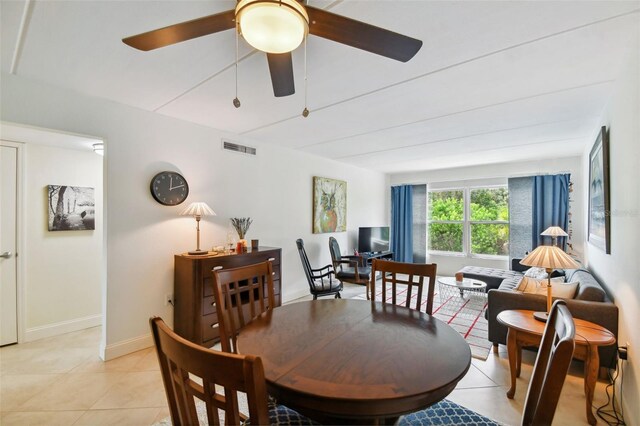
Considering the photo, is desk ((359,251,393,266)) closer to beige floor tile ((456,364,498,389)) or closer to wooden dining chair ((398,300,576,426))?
beige floor tile ((456,364,498,389))

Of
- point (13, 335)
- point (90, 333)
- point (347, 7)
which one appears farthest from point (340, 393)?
point (13, 335)

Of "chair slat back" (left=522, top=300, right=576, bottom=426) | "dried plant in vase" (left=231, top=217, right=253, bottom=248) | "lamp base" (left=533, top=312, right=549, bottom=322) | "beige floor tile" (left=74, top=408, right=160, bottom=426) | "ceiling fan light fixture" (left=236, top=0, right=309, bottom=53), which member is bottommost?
"beige floor tile" (left=74, top=408, right=160, bottom=426)

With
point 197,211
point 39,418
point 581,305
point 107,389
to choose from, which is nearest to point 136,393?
point 107,389

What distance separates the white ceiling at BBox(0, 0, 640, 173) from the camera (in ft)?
4.79

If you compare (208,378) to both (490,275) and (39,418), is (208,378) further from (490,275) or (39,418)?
(490,275)

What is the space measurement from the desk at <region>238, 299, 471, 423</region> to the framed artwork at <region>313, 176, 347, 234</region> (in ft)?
10.5

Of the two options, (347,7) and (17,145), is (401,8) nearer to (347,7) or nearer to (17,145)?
(347,7)

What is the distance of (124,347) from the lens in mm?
2668

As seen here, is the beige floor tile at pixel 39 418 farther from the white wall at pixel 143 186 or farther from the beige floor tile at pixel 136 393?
the white wall at pixel 143 186

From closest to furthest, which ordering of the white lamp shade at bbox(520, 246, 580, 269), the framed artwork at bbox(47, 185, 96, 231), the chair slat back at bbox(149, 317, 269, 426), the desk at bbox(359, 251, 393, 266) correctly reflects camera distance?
the chair slat back at bbox(149, 317, 269, 426)
the white lamp shade at bbox(520, 246, 580, 269)
the framed artwork at bbox(47, 185, 96, 231)
the desk at bbox(359, 251, 393, 266)

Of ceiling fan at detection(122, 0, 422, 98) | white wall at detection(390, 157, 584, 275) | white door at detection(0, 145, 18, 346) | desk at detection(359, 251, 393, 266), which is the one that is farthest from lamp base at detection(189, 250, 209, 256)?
white wall at detection(390, 157, 584, 275)

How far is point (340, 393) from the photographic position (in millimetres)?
906

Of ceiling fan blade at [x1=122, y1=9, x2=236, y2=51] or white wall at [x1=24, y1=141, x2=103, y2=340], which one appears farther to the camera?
white wall at [x1=24, y1=141, x2=103, y2=340]

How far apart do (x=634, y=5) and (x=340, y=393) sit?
2.25 meters
